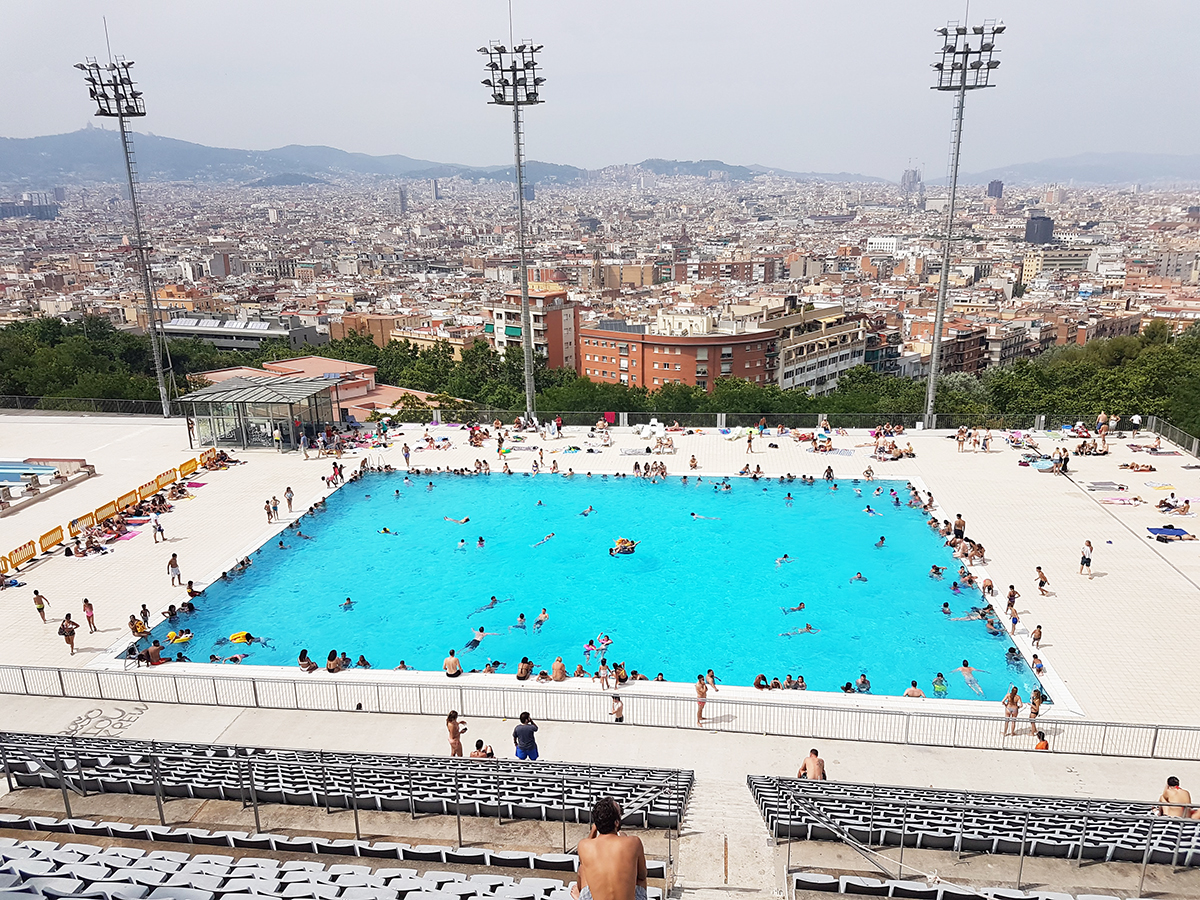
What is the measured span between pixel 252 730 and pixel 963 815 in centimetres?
1164

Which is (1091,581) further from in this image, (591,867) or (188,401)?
(188,401)

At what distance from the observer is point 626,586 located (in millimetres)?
23562

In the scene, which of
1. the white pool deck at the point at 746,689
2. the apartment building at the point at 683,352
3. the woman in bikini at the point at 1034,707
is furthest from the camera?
the apartment building at the point at 683,352

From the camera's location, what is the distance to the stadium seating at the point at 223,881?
279 inches

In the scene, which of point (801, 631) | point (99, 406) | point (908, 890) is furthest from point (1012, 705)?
point (99, 406)

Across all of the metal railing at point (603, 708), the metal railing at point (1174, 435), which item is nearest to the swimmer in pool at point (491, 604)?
the metal railing at point (603, 708)

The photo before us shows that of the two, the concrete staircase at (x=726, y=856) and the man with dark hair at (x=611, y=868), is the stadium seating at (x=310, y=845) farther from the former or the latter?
the man with dark hair at (x=611, y=868)

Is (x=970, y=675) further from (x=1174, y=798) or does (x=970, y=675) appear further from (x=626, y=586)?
(x=626, y=586)

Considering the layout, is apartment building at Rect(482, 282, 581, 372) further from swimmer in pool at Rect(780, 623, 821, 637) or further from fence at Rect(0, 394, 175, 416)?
swimmer in pool at Rect(780, 623, 821, 637)

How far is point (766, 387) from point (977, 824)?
43.9 m

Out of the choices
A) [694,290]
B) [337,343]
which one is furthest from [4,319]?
[694,290]

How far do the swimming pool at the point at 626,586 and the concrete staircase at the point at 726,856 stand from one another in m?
7.51

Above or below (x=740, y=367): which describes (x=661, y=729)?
above

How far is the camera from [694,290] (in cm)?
14750
